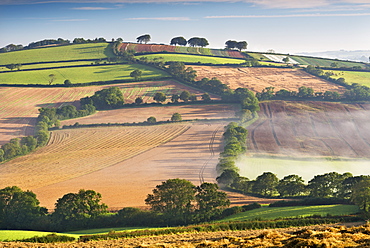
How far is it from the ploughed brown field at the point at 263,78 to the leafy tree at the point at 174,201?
341 ft

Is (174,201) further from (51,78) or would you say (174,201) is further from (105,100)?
(51,78)

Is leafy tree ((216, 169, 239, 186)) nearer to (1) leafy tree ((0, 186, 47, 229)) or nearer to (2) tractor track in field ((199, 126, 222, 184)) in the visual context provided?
(2) tractor track in field ((199, 126, 222, 184))

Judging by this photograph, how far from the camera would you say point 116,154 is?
95500 millimetres

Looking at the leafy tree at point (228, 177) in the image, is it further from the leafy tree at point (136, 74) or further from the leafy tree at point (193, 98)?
the leafy tree at point (136, 74)

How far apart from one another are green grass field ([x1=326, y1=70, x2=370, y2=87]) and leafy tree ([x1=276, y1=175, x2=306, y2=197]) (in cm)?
10879

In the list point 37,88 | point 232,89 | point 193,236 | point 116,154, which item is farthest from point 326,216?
point 37,88

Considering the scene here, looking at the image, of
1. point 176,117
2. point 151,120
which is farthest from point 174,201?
point 176,117

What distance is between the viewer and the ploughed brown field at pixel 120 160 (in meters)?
73.1

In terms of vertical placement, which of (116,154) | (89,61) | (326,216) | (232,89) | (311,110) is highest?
(89,61)

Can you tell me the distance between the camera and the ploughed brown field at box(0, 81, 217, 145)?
121750 mm

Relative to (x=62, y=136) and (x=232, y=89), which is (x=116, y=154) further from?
(x=232, y=89)

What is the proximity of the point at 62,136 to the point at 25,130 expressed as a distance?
462 inches

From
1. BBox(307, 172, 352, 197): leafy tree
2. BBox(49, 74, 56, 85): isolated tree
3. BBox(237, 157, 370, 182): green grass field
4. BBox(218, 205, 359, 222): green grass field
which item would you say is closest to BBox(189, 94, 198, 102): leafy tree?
BBox(237, 157, 370, 182): green grass field

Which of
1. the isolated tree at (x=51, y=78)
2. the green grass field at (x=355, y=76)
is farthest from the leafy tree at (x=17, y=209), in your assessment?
the green grass field at (x=355, y=76)
